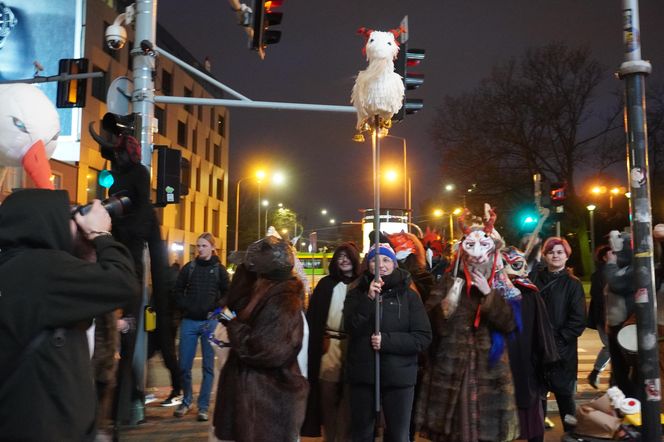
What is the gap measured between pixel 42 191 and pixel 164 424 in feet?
→ 17.4

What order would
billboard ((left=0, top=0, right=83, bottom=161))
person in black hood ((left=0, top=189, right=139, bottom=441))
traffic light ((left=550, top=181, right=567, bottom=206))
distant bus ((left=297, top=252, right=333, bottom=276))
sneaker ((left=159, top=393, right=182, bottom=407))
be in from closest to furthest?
person in black hood ((left=0, top=189, right=139, bottom=441)), sneaker ((left=159, top=393, right=182, bottom=407)), traffic light ((left=550, top=181, right=567, bottom=206)), distant bus ((left=297, top=252, right=333, bottom=276)), billboard ((left=0, top=0, right=83, bottom=161))

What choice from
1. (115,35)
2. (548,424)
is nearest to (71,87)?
(115,35)

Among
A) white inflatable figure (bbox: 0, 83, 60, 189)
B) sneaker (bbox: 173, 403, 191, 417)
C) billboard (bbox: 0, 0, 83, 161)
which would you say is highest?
billboard (bbox: 0, 0, 83, 161)

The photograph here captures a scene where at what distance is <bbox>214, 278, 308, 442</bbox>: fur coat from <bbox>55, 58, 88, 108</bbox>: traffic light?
802 cm

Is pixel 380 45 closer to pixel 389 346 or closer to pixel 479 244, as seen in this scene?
pixel 479 244

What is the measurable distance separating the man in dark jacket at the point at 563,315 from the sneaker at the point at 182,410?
414 centimetres

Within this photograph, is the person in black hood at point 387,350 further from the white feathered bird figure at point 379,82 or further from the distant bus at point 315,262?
the distant bus at point 315,262

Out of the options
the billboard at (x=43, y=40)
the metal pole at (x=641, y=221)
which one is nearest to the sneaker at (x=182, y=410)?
the metal pole at (x=641, y=221)

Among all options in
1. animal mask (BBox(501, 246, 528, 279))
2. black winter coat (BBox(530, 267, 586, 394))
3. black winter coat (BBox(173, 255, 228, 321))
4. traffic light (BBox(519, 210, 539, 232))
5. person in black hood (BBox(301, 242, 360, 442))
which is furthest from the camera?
traffic light (BBox(519, 210, 539, 232))

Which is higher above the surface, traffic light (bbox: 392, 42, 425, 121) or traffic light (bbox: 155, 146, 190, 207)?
traffic light (bbox: 392, 42, 425, 121)

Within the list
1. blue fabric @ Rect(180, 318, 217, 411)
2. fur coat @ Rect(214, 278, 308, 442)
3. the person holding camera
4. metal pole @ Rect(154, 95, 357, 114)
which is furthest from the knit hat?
metal pole @ Rect(154, 95, 357, 114)

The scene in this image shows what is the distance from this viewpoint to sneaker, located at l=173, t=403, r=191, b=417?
7141 millimetres

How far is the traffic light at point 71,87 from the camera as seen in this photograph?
1082 cm

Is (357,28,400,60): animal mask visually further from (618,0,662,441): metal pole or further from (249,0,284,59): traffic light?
(249,0,284,59): traffic light
